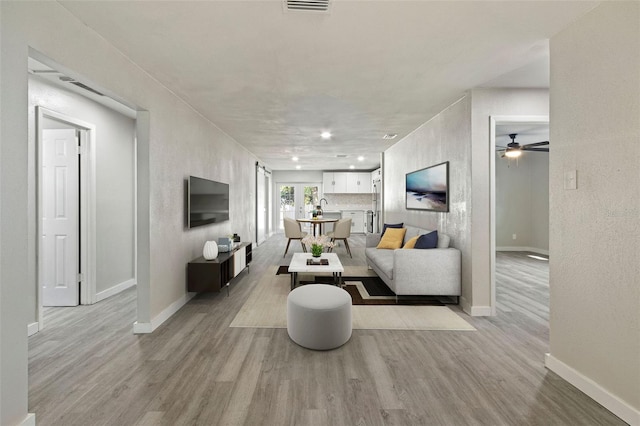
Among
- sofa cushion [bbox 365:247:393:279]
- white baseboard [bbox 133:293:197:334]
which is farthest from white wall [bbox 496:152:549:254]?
white baseboard [bbox 133:293:197:334]

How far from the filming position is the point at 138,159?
9.34 ft

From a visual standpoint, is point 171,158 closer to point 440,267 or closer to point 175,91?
point 175,91

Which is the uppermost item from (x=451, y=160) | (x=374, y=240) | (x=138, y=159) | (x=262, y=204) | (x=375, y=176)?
(x=375, y=176)

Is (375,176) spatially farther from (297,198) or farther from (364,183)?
(297,198)

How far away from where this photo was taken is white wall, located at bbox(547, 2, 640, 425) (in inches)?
66.1

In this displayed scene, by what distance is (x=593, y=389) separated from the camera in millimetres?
1890

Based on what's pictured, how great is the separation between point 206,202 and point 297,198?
22.5 ft

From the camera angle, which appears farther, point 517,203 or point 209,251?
point 517,203

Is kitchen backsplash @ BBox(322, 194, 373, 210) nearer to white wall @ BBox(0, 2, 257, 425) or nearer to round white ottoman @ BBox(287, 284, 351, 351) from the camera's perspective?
white wall @ BBox(0, 2, 257, 425)

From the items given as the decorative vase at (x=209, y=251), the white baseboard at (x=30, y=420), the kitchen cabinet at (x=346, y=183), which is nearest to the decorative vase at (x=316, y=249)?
the decorative vase at (x=209, y=251)

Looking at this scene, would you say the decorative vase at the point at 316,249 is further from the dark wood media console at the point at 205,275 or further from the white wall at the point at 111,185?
the white wall at the point at 111,185

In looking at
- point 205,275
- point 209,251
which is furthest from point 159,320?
point 209,251

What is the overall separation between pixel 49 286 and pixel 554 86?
575 cm

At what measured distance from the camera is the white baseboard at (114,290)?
12.5ft
